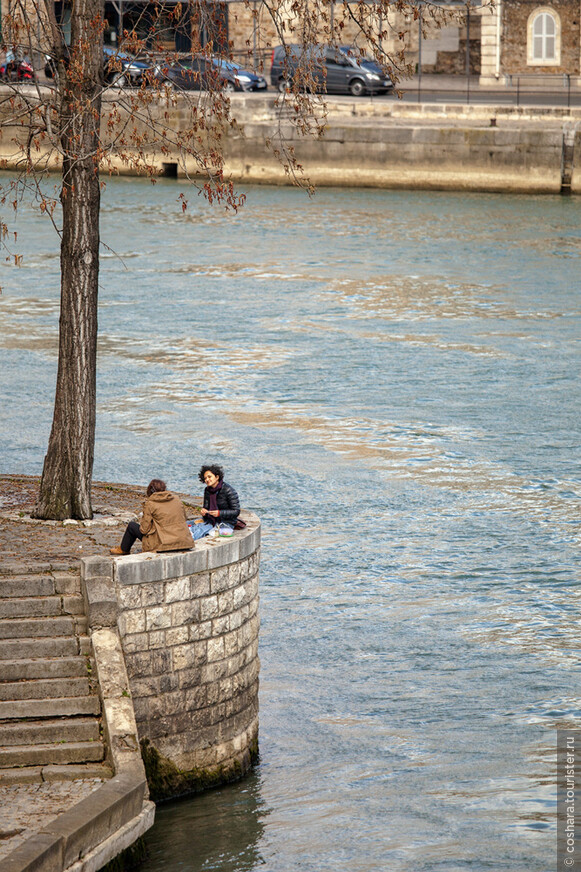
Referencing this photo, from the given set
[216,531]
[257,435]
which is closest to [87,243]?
[216,531]

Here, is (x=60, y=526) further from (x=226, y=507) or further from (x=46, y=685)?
(x=46, y=685)

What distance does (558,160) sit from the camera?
1989 inches

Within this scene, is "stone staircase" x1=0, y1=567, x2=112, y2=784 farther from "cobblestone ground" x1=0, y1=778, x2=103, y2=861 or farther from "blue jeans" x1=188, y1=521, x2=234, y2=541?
"blue jeans" x1=188, y1=521, x2=234, y2=541

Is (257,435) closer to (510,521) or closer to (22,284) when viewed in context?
(510,521)

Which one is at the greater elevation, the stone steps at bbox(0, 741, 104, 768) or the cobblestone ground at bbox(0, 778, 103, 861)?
the stone steps at bbox(0, 741, 104, 768)

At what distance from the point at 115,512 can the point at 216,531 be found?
2.08 meters

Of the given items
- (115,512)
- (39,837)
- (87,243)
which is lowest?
(39,837)

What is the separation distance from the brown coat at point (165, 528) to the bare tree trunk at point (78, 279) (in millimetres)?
1935

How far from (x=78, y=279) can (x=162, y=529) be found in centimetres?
320

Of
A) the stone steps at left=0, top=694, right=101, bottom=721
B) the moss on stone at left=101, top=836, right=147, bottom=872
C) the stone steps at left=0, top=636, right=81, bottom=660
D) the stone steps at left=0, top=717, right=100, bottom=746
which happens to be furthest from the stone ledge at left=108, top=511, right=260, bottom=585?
the moss on stone at left=101, top=836, right=147, bottom=872

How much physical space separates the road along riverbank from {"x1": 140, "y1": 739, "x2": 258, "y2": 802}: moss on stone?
4008 centimetres

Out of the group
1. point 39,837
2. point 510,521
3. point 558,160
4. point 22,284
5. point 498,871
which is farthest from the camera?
point 558,160

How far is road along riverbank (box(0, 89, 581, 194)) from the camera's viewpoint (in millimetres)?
50750

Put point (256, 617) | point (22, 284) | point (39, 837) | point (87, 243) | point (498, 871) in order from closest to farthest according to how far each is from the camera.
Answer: point (39, 837), point (498, 871), point (256, 617), point (87, 243), point (22, 284)
